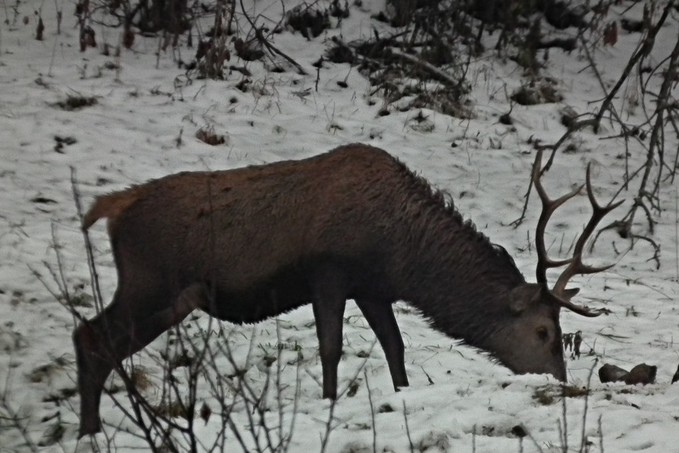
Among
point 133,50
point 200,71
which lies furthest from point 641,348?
point 133,50

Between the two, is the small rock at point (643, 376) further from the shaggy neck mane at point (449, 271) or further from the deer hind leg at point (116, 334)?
the deer hind leg at point (116, 334)

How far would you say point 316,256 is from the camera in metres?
5.71

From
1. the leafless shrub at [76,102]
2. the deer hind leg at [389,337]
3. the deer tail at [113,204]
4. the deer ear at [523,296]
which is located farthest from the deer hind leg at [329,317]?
the leafless shrub at [76,102]

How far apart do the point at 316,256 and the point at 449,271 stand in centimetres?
80

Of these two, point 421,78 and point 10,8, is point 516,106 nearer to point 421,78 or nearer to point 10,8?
point 421,78

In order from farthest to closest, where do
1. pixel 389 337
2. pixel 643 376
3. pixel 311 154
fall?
pixel 311 154 < pixel 389 337 < pixel 643 376

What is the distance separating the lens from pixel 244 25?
12625mm

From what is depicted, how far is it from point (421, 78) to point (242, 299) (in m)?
6.44

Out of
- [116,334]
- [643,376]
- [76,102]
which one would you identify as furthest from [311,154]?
[643,376]

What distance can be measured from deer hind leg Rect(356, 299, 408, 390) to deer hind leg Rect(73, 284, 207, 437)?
1.03m

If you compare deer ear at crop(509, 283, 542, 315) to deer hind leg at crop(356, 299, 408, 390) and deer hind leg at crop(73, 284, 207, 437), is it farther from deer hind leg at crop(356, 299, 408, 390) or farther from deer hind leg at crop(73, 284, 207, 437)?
deer hind leg at crop(73, 284, 207, 437)

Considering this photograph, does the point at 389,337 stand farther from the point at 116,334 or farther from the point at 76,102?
the point at 76,102

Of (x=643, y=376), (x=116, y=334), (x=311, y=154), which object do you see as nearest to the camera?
(x=116, y=334)

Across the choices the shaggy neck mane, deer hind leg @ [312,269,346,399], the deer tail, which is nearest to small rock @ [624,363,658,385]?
the shaggy neck mane
